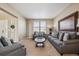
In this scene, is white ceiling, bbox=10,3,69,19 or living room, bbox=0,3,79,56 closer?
living room, bbox=0,3,79,56

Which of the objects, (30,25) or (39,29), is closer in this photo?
(30,25)

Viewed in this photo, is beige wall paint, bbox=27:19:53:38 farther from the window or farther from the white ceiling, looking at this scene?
the white ceiling

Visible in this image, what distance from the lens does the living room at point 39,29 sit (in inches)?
149

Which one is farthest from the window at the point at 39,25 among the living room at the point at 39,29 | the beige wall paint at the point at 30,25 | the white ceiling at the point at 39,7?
→ the white ceiling at the point at 39,7

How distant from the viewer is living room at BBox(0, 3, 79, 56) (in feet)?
12.4

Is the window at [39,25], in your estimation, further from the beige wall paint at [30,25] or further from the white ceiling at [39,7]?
the white ceiling at [39,7]

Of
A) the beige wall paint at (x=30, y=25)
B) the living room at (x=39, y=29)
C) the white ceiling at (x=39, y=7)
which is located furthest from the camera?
the beige wall paint at (x=30, y=25)

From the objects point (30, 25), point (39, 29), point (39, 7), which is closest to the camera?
point (39, 7)

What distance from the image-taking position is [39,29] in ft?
39.0

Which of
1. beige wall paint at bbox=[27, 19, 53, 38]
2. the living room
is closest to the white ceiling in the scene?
the living room

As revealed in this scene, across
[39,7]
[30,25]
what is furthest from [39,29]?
[39,7]

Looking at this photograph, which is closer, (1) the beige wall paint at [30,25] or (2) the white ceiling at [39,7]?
(2) the white ceiling at [39,7]

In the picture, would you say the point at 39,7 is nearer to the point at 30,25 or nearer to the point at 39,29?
the point at 30,25

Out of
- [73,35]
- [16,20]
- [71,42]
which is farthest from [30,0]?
[16,20]
